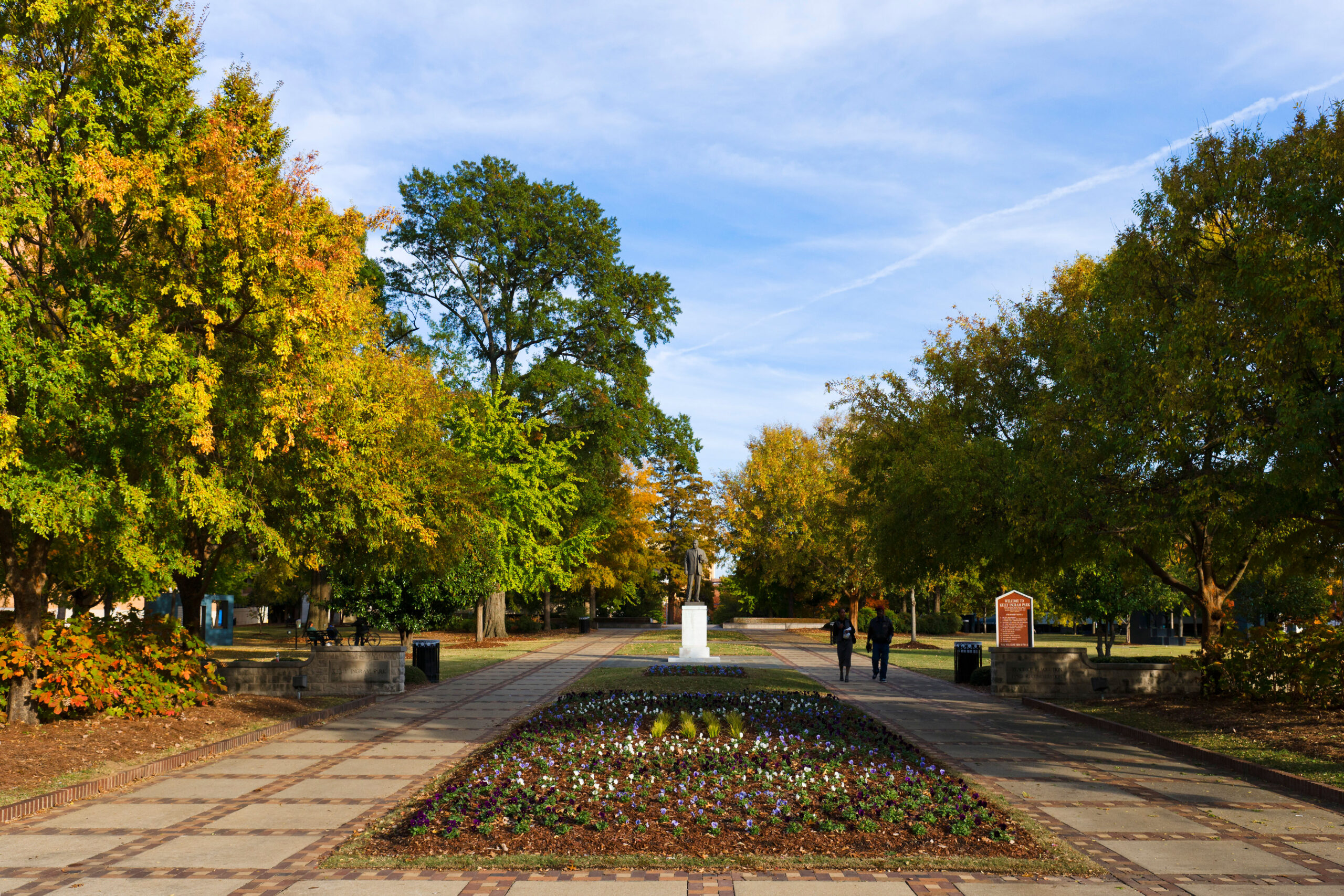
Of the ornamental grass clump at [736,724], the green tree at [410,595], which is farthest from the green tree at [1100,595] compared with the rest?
the ornamental grass clump at [736,724]

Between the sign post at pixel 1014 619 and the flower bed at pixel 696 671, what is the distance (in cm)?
640

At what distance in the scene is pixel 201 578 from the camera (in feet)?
52.9

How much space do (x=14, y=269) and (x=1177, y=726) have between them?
1625 centimetres

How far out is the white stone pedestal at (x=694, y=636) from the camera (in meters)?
26.0

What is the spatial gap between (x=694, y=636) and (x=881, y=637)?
6415 mm

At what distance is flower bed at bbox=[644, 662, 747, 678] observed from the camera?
2134 centimetres

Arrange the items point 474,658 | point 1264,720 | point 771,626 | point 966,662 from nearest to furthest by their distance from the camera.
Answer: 1. point 1264,720
2. point 966,662
3. point 474,658
4. point 771,626

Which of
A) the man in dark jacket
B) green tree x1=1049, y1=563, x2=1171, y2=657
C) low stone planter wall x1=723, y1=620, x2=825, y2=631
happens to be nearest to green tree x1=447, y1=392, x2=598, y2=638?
the man in dark jacket

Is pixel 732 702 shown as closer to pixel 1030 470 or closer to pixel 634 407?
pixel 1030 470

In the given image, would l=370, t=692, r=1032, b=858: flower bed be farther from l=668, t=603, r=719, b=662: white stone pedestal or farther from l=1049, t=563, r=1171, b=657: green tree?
l=1049, t=563, r=1171, b=657: green tree

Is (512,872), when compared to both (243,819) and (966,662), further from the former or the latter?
(966,662)

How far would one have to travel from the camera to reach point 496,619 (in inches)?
1554

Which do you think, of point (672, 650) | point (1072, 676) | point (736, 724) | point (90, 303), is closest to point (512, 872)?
point (736, 724)

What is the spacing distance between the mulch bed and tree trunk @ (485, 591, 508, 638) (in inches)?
1060
